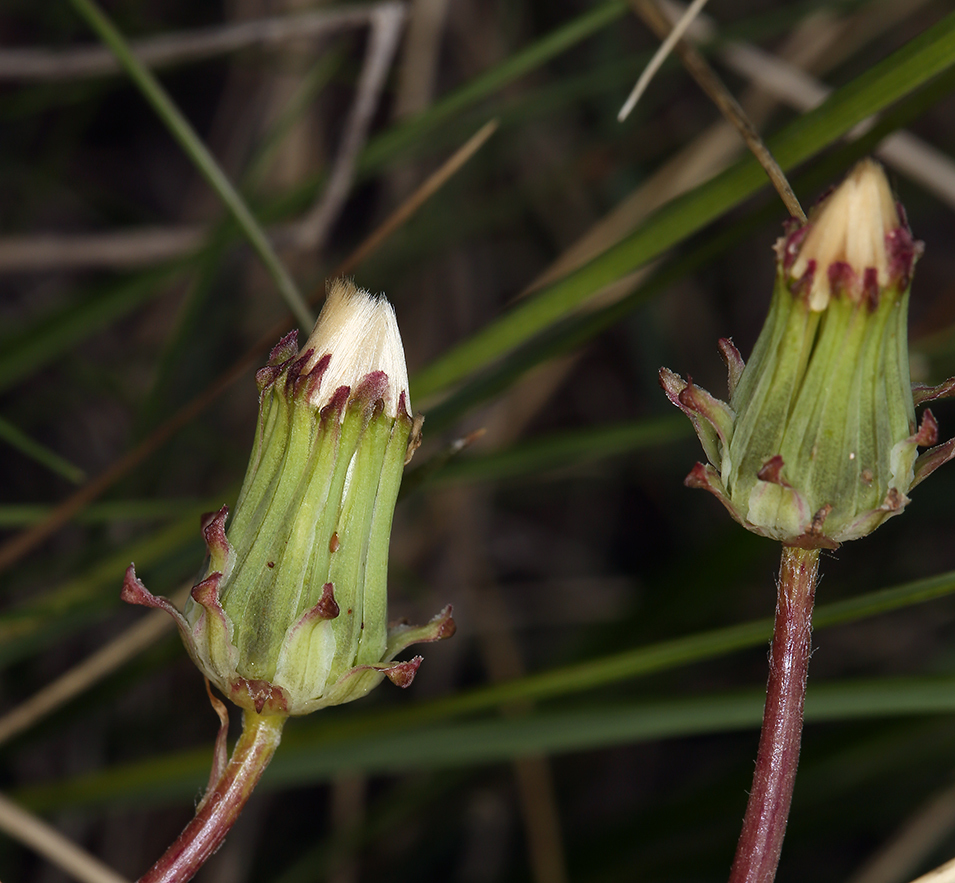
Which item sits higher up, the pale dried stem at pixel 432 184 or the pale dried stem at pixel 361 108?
the pale dried stem at pixel 361 108

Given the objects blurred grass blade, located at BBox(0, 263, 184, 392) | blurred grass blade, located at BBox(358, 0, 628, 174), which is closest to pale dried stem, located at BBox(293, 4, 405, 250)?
blurred grass blade, located at BBox(358, 0, 628, 174)

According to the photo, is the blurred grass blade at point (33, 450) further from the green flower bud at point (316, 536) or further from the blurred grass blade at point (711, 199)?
the green flower bud at point (316, 536)

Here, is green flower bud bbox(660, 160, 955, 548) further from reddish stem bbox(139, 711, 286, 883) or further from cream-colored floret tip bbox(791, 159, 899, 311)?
reddish stem bbox(139, 711, 286, 883)

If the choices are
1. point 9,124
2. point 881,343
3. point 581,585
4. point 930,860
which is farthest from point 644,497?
point 881,343

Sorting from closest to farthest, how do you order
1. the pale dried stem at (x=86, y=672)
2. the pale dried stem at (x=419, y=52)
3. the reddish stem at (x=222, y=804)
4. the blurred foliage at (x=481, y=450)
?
1. the reddish stem at (x=222, y=804)
2. the blurred foliage at (x=481, y=450)
3. the pale dried stem at (x=86, y=672)
4. the pale dried stem at (x=419, y=52)

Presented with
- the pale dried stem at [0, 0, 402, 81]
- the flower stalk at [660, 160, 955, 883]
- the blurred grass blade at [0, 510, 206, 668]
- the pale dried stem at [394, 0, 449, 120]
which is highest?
the pale dried stem at [394, 0, 449, 120]

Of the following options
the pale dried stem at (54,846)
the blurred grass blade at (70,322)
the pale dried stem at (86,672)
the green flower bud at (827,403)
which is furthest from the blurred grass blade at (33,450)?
the green flower bud at (827,403)

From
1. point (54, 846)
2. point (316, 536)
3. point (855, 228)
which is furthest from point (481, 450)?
point (855, 228)
